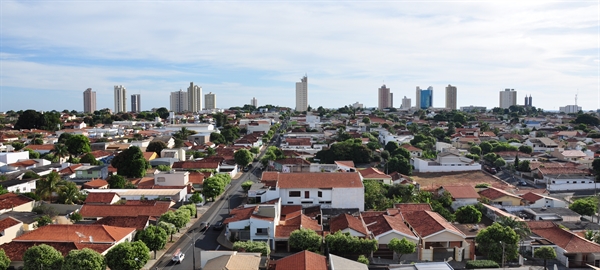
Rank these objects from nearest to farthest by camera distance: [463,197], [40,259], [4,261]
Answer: [40,259] → [4,261] → [463,197]

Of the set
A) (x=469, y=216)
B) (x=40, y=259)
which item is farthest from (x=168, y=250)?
(x=469, y=216)

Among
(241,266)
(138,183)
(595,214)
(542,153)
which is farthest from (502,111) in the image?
(241,266)

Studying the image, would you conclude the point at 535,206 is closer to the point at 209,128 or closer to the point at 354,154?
the point at 354,154

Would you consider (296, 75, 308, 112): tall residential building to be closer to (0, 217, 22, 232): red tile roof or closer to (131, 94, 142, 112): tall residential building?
(131, 94, 142, 112): tall residential building

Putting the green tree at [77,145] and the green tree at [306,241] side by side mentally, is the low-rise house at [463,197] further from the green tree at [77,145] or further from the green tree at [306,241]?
the green tree at [77,145]

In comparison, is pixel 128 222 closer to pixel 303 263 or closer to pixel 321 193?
pixel 321 193

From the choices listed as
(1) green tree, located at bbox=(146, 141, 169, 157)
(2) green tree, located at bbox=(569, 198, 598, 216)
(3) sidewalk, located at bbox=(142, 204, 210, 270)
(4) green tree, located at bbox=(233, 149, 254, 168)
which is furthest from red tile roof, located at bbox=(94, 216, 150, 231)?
(2) green tree, located at bbox=(569, 198, 598, 216)
